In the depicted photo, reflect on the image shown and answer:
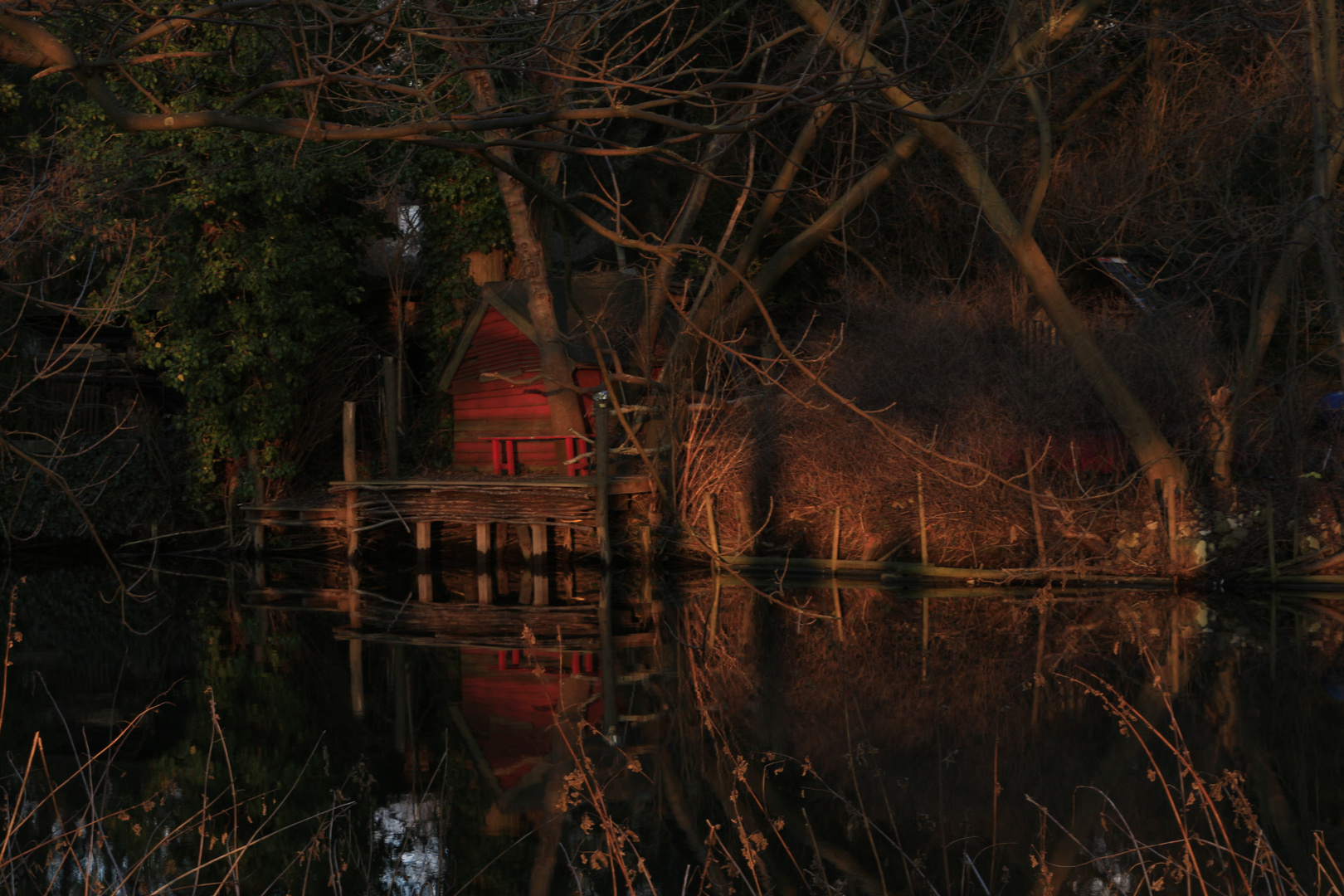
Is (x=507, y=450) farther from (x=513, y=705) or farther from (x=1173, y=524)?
(x=513, y=705)

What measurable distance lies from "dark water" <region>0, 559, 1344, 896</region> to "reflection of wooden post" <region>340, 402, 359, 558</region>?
3662 millimetres

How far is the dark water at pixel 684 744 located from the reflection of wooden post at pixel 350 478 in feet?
12.0

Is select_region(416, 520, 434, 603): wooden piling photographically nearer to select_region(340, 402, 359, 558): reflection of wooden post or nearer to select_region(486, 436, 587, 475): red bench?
select_region(340, 402, 359, 558): reflection of wooden post

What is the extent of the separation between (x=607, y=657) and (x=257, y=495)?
1109 centimetres

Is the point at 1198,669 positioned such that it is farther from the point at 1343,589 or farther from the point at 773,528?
the point at 773,528

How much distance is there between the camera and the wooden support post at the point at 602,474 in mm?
17578

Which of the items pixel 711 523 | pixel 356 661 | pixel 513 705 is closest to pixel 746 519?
pixel 711 523

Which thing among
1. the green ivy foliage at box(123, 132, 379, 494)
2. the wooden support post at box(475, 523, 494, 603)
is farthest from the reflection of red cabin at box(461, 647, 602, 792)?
the green ivy foliage at box(123, 132, 379, 494)

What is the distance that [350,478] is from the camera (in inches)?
784

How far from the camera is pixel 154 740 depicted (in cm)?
927

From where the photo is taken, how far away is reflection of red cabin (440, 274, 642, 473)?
68.0 feet

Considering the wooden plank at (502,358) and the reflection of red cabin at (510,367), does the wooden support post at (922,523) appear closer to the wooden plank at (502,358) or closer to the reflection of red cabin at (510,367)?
the reflection of red cabin at (510,367)

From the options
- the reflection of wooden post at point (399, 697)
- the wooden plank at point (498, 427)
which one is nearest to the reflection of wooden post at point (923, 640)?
the reflection of wooden post at point (399, 697)

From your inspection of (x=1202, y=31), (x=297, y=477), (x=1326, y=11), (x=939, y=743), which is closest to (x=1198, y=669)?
(x=939, y=743)
